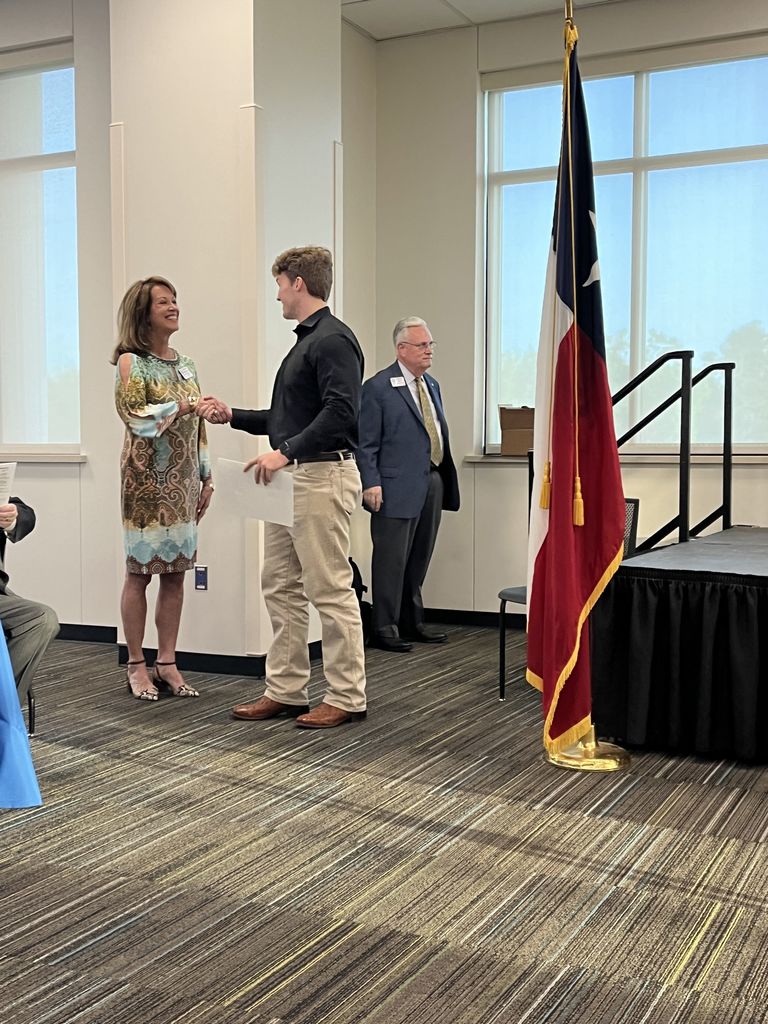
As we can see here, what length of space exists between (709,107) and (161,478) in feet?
12.3

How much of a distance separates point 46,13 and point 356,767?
183 inches

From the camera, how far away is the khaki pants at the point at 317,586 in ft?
13.2

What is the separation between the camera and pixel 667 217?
20.4ft

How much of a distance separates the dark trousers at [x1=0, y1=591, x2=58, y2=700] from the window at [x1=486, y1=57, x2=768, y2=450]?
388 centimetres

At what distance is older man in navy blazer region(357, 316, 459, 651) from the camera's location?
19.5 ft

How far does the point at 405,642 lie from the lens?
19.6ft

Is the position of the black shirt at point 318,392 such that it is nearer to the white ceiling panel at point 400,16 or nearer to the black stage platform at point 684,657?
the black stage platform at point 684,657

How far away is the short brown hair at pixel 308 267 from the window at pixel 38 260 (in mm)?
2574

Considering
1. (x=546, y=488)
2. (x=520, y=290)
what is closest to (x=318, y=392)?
(x=546, y=488)

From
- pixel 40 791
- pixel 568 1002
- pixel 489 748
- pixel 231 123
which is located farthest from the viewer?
pixel 231 123

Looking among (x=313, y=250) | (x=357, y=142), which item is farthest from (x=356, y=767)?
(x=357, y=142)

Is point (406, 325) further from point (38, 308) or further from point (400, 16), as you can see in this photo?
point (38, 308)

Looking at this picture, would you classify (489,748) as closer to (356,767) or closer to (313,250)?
(356,767)

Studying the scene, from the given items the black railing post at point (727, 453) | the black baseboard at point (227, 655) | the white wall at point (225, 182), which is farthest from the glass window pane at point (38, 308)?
the black railing post at point (727, 453)
